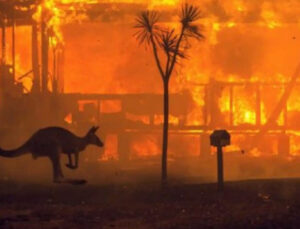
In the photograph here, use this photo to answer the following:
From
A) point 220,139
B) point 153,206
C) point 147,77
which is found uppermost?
point 147,77

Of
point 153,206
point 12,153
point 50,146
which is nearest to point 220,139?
point 153,206

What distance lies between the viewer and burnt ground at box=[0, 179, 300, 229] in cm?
905

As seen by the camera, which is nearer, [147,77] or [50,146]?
[50,146]

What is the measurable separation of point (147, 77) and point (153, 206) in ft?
46.9

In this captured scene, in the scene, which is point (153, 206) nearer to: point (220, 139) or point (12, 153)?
point (220, 139)

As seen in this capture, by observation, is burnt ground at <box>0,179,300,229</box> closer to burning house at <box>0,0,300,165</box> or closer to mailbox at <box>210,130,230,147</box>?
mailbox at <box>210,130,230,147</box>

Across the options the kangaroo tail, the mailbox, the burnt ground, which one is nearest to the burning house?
the kangaroo tail

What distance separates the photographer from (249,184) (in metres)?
11.8

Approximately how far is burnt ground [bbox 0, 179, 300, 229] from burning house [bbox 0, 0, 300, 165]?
7.25m

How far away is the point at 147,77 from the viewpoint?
24.5m

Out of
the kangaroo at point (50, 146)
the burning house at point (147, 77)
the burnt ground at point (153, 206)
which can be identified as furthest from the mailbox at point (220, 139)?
the burning house at point (147, 77)

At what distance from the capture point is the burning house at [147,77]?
19.9 meters

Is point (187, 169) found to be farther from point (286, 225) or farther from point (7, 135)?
point (286, 225)

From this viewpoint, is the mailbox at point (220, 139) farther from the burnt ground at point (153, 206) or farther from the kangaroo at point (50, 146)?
the kangaroo at point (50, 146)
